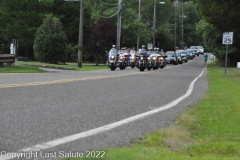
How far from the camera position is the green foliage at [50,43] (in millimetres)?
47438

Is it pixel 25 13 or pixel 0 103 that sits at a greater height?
pixel 25 13

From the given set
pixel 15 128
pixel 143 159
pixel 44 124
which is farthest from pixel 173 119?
pixel 143 159

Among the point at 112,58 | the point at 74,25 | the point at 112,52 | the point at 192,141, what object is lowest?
the point at 192,141

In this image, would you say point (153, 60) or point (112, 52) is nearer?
point (112, 52)

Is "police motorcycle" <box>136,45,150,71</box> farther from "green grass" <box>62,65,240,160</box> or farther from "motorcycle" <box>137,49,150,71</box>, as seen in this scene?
"green grass" <box>62,65,240,160</box>

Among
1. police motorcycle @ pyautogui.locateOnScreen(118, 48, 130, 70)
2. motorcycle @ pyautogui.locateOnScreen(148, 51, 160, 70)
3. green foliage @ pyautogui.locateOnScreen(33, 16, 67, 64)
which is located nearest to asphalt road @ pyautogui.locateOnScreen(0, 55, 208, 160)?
police motorcycle @ pyautogui.locateOnScreen(118, 48, 130, 70)

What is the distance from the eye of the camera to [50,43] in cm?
4741

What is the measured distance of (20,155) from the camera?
6.25 meters

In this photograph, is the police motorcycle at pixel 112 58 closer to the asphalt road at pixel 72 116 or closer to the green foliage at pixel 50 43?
the green foliage at pixel 50 43

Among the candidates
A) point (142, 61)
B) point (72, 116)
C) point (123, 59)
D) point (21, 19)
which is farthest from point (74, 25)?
point (72, 116)

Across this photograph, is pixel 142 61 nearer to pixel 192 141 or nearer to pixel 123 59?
pixel 123 59

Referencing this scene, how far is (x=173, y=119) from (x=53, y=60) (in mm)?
38658

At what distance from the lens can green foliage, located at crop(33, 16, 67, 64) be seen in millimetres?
47438

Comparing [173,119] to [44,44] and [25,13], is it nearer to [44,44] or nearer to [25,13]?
[44,44]
